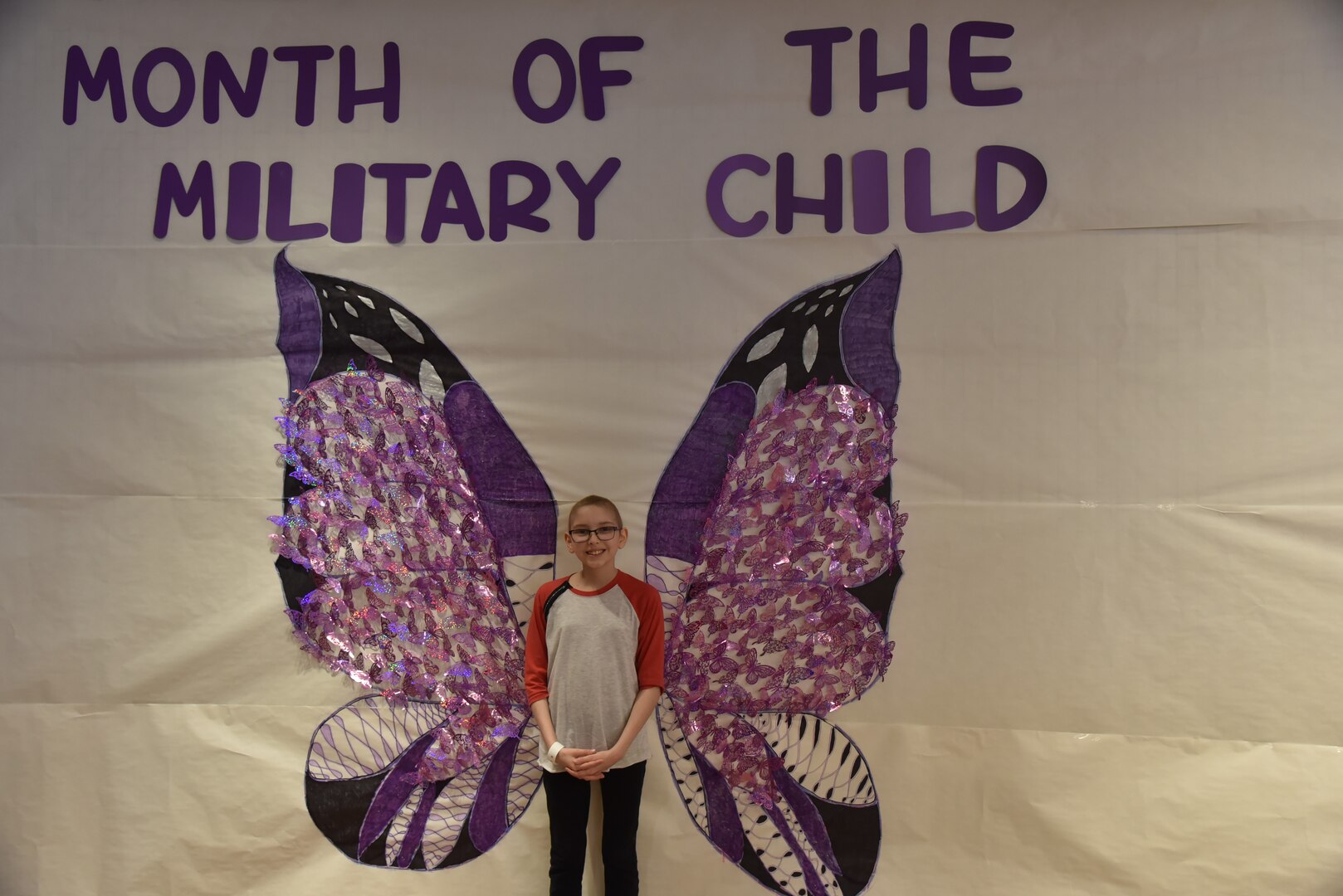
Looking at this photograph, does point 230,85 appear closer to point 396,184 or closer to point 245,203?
point 245,203

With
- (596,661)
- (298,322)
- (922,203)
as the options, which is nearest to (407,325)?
(298,322)

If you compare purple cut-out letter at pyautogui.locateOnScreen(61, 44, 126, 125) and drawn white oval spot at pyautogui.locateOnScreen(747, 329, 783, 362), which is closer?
drawn white oval spot at pyautogui.locateOnScreen(747, 329, 783, 362)

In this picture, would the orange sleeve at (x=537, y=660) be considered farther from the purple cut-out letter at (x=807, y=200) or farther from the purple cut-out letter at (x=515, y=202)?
the purple cut-out letter at (x=807, y=200)

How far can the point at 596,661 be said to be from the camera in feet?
5.93

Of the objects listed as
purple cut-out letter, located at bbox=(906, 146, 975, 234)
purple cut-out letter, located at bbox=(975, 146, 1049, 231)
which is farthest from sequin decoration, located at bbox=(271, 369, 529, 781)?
purple cut-out letter, located at bbox=(975, 146, 1049, 231)

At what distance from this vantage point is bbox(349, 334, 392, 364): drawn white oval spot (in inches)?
81.7

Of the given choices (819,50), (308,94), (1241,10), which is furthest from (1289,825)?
(308,94)

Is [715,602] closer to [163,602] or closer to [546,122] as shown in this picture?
[546,122]

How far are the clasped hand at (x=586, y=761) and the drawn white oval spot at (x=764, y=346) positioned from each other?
35.8 inches

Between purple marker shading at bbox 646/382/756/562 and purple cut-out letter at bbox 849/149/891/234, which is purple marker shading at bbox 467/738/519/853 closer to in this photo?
purple marker shading at bbox 646/382/756/562

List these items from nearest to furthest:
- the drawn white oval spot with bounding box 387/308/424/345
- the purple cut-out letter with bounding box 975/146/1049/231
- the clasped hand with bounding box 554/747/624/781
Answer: the clasped hand with bounding box 554/747/624/781 → the purple cut-out letter with bounding box 975/146/1049/231 → the drawn white oval spot with bounding box 387/308/424/345

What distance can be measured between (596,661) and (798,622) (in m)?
0.48

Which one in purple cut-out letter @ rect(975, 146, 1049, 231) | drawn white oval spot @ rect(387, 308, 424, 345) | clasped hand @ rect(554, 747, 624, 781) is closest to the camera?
clasped hand @ rect(554, 747, 624, 781)

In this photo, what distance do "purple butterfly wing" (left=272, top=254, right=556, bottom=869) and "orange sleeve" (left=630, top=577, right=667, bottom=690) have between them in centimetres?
27
